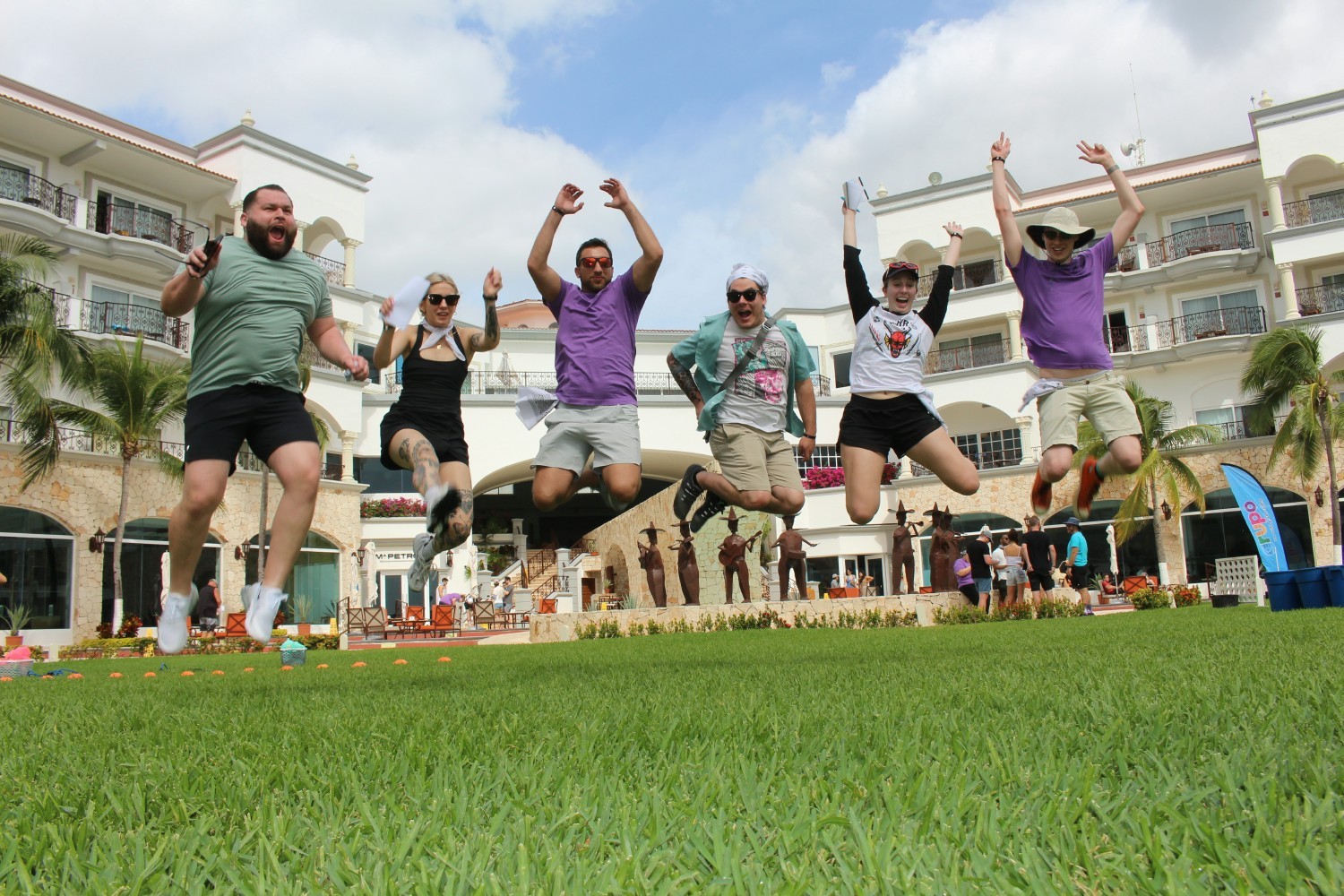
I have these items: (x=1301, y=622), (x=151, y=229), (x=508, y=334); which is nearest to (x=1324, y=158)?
(x=508, y=334)

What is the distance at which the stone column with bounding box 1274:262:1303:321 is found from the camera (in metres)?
35.0

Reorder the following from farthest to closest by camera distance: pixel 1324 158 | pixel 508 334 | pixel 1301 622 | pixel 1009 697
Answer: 1. pixel 508 334
2. pixel 1324 158
3. pixel 1301 622
4. pixel 1009 697

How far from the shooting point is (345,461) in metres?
37.3

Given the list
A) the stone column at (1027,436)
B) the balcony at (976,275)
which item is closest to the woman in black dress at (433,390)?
the stone column at (1027,436)

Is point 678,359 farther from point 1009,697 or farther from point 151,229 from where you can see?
point 151,229

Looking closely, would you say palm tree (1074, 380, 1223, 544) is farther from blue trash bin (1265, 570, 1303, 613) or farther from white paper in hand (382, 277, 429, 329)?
white paper in hand (382, 277, 429, 329)

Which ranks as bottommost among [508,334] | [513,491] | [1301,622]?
[1301,622]

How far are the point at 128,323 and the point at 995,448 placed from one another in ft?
102

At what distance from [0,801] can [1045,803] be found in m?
2.42

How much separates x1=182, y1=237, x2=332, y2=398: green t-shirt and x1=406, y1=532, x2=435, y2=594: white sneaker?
1.42 m

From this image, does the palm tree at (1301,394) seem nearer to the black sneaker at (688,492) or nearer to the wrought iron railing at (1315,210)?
the wrought iron railing at (1315,210)

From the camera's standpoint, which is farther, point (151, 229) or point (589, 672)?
point (151, 229)

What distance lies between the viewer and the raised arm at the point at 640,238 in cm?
646

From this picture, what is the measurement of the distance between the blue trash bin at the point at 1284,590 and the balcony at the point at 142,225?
30.2 m
